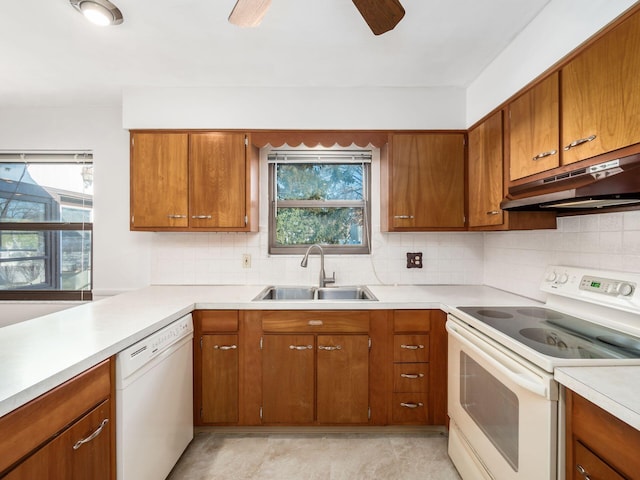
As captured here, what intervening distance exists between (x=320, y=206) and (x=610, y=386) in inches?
81.4

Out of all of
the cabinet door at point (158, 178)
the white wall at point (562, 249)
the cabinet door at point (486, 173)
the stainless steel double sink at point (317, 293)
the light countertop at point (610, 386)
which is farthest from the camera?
the stainless steel double sink at point (317, 293)

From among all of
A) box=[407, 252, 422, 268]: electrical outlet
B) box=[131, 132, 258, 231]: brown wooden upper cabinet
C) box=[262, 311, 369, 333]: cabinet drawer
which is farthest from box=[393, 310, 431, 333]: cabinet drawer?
box=[131, 132, 258, 231]: brown wooden upper cabinet

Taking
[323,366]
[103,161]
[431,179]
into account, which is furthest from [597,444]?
[103,161]

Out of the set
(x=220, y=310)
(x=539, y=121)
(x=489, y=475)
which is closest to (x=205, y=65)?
(x=220, y=310)

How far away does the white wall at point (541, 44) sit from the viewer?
1236 millimetres

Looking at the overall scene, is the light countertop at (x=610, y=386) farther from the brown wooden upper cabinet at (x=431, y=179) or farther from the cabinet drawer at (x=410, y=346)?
the brown wooden upper cabinet at (x=431, y=179)

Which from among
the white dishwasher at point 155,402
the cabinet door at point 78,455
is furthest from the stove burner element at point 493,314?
the cabinet door at point 78,455

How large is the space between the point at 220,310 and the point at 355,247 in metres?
1.19

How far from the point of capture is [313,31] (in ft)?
5.38

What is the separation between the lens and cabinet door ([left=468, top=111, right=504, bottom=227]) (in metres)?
1.87

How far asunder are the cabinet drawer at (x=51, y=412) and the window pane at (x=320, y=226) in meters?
1.66

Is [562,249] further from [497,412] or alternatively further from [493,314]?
[497,412]

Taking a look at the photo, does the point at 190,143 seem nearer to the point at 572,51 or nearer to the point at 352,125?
the point at 352,125

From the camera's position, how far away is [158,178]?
2.21 meters
